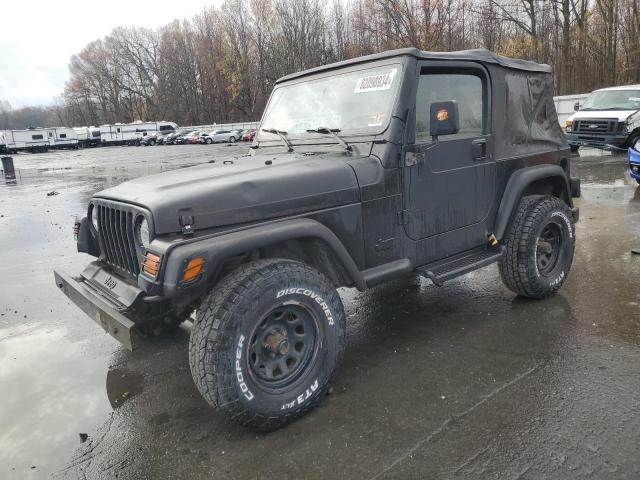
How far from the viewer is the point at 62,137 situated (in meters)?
54.1

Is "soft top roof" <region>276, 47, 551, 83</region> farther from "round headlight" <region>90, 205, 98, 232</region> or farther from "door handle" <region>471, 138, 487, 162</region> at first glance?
"round headlight" <region>90, 205, 98, 232</region>

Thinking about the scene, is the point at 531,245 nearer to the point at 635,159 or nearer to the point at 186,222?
the point at 186,222

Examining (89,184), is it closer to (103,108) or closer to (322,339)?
(322,339)

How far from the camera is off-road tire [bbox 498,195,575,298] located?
433 cm

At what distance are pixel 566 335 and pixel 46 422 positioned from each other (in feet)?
12.5

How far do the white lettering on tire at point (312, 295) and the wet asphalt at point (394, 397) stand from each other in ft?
2.01

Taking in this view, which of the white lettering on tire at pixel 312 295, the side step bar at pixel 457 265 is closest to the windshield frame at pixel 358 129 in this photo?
the side step bar at pixel 457 265

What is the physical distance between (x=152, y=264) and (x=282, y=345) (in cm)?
88

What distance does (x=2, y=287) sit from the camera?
19.7 ft

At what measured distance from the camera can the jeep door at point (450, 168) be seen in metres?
3.62

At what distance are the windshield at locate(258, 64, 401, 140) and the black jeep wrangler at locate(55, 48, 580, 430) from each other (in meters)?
0.01

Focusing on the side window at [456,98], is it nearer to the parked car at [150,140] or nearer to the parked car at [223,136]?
the parked car at [223,136]

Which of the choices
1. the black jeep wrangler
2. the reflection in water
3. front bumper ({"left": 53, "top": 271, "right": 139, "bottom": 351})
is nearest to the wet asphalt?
the reflection in water

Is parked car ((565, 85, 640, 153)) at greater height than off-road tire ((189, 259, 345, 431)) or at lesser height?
greater
